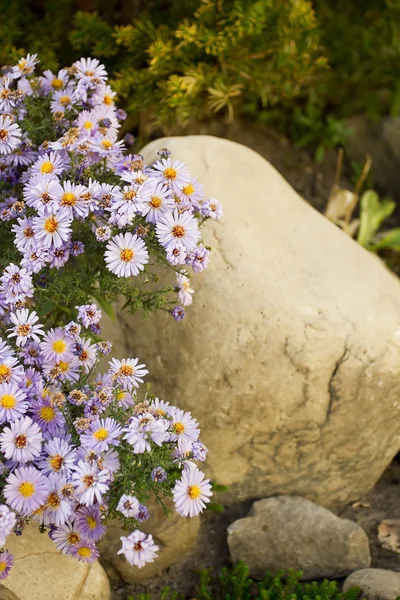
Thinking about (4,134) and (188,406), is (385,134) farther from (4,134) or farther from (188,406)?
(4,134)

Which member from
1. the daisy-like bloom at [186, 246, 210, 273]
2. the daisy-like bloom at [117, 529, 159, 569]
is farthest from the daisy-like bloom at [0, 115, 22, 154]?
the daisy-like bloom at [117, 529, 159, 569]

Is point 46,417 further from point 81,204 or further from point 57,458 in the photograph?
point 81,204

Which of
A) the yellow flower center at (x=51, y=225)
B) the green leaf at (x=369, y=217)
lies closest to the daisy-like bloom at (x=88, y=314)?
the yellow flower center at (x=51, y=225)

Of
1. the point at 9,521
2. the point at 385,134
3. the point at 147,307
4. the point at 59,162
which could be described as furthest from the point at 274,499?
the point at 385,134

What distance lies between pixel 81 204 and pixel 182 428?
2.31ft

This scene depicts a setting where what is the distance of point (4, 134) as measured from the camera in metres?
2.35

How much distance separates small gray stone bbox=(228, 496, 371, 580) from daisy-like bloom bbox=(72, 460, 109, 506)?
1.00 meters

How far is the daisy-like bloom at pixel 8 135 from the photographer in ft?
7.70

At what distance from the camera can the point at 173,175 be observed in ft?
7.50

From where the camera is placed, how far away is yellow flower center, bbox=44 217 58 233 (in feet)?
6.96

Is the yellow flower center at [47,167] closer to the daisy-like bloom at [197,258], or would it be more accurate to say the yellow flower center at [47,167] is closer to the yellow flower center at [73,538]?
the daisy-like bloom at [197,258]

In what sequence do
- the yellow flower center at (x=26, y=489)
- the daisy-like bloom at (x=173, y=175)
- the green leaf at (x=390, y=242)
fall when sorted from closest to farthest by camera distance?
the yellow flower center at (x=26, y=489) < the daisy-like bloom at (x=173, y=175) < the green leaf at (x=390, y=242)

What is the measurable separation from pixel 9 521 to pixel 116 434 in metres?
0.34

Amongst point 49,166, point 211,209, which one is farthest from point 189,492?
point 49,166
